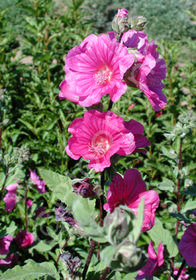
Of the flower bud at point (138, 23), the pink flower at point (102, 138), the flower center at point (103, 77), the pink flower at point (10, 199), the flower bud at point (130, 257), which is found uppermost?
the flower bud at point (138, 23)

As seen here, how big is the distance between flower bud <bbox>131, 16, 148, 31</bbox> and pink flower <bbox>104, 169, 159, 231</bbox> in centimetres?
61

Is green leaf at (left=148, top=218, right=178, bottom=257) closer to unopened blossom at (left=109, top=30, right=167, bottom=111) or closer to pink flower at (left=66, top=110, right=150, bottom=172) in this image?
pink flower at (left=66, top=110, right=150, bottom=172)

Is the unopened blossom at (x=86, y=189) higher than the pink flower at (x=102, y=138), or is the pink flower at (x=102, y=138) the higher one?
the pink flower at (x=102, y=138)

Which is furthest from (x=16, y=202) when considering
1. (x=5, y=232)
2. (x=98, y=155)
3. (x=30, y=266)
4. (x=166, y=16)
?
(x=166, y=16)

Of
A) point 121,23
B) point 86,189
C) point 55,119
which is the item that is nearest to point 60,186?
point 86,189

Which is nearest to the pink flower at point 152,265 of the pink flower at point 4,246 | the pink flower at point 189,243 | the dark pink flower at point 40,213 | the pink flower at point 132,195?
the pink flower at point 189,243

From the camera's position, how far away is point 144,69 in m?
1.12

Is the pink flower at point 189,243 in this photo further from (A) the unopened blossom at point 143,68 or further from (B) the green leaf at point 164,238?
(A) the unopened blossom at point 143,68

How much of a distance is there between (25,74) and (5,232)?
243cm

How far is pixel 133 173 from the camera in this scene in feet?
3.84

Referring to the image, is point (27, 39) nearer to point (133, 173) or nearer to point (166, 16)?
point (133, 173)

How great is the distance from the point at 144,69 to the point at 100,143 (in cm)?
36

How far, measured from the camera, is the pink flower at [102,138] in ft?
3.57

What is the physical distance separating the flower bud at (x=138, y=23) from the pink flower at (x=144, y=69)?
27 millimetres
